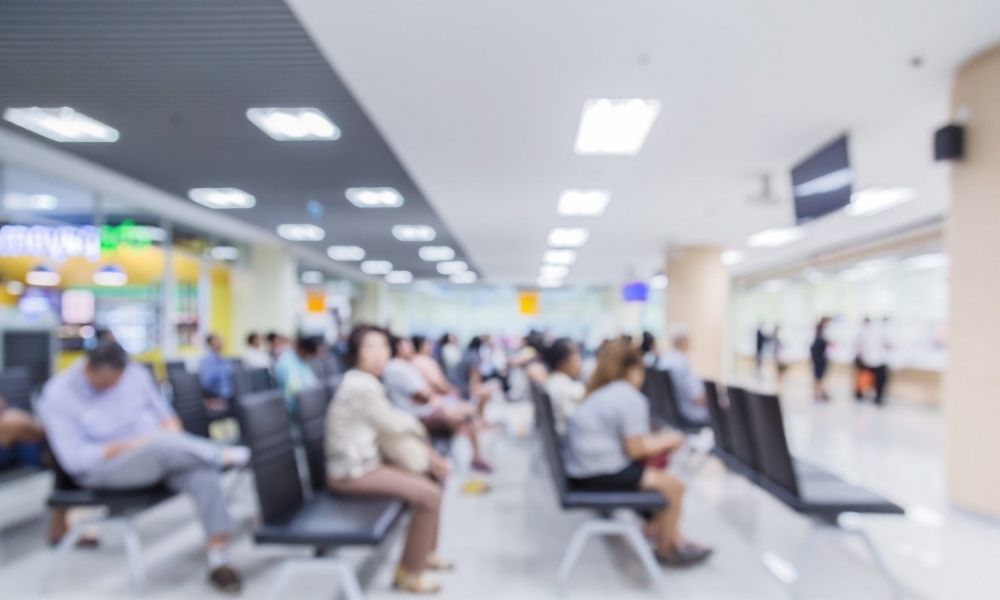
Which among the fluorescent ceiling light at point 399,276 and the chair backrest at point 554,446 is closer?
the chair backrest at point 554,446

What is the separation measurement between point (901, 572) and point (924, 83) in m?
3.28

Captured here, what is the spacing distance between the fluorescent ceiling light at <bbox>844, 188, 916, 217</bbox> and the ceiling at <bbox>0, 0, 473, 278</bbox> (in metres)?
5.88

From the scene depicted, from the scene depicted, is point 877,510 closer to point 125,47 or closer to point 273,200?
point 125,47

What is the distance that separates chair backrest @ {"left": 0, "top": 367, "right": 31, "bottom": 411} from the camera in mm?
3866

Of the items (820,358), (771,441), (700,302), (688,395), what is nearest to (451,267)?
(700,302)

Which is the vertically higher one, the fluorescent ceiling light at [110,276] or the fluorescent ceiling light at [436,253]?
the fluorescent ceiling light at [436,253]

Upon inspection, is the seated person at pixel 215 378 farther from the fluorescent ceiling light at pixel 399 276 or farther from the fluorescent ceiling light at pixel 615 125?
the fluorescent ceiling light at pixel 399 276

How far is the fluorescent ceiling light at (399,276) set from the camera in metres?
19.4

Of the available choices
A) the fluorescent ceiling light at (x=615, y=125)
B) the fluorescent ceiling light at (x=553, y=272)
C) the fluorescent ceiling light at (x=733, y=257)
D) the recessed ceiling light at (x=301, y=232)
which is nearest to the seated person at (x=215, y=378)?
the recessed ceiling light at (x=301, y=232)

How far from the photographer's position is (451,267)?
1758 centimetres

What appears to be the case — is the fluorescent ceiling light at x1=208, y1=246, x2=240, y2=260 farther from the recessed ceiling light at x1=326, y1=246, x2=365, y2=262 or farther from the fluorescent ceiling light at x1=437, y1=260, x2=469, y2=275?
the fluorescent ceiling light at x1=437, y1=260, x2=469, y2=275

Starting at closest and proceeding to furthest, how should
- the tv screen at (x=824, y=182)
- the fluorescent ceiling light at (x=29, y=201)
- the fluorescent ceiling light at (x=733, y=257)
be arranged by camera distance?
the tv screen at (x=824, y=182) → the fluorescent ceiling light at (x=29, y=201) → the fluorescent ceiling light at (x=733, y=257)

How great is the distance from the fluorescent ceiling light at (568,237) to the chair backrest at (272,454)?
8.20 metres

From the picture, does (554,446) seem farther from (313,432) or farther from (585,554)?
(313,432)
